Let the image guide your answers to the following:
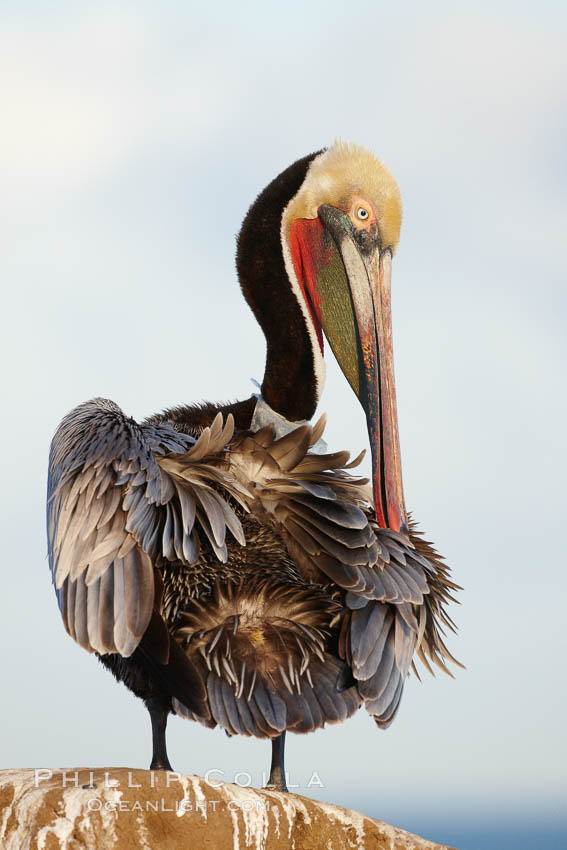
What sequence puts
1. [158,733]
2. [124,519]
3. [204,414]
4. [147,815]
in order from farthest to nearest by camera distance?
[204,414] → [158,733] → [124,519] → [147,815]

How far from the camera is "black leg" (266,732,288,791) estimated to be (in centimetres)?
386

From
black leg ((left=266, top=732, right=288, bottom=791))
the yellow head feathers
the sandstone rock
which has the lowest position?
the sandstone rock

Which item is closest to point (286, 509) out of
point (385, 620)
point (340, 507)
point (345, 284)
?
point (340, 507)

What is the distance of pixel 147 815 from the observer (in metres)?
3.23

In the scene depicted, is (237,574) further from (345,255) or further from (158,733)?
(345,255)

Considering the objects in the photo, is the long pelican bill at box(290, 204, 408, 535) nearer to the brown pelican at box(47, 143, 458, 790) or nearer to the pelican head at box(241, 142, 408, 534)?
the pelican head at box(241, 142, 408, 534)

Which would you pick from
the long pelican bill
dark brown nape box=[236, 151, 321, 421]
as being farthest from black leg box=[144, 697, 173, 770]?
dark brown nape box=[236, 151, 321, 421]

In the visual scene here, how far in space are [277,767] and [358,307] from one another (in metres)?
1.97

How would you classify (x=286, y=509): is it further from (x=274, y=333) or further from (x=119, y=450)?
(x=274, y=333)

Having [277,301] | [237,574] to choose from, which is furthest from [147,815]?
[277,301]

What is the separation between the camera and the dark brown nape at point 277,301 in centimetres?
490

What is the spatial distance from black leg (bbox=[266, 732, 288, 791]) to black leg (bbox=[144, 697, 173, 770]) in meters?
0.38

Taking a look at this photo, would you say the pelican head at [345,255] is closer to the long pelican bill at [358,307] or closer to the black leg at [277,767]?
the long pelican bill at [358,307]

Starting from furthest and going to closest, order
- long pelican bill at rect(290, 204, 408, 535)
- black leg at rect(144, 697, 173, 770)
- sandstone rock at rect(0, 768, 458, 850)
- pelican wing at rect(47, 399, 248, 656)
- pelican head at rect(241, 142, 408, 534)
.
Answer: pelican head at rect(241, 142, 408, 534) < long pelican bill at rect(290, 204, 408, 535) < black leg at rect(144, 697, 173, 770) < pelican wing at rect(47, 399, 248, 656) < sandstone rock at rect(0, 768, 458, 850)
